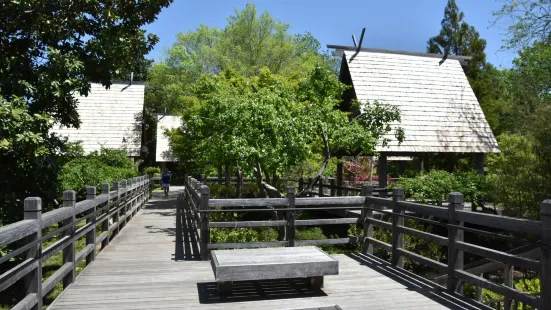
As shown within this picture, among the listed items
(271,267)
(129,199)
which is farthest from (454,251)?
(129,199)

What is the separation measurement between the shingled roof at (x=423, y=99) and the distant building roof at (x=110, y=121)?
52.8 feet

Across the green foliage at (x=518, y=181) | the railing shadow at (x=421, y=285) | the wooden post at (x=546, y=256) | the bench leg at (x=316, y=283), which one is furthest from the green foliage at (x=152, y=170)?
the wooden post at (x=546, y=256)

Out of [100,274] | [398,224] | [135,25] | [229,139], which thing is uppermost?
[135,25]

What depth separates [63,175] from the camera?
1456cm

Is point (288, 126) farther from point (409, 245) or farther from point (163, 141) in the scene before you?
point (163, 141)

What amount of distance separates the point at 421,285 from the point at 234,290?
90.6 inches

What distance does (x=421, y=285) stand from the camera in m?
6.15

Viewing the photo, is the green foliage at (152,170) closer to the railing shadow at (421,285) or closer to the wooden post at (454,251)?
the railing shadow at (421,285)

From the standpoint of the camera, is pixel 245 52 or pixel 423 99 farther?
pixel 245 52

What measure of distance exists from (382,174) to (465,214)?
1290 centimetres

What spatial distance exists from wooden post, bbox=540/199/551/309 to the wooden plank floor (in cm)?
100

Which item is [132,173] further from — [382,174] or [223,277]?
[223,277]

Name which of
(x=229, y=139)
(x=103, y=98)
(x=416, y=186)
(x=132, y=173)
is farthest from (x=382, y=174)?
(x=103, y=98)

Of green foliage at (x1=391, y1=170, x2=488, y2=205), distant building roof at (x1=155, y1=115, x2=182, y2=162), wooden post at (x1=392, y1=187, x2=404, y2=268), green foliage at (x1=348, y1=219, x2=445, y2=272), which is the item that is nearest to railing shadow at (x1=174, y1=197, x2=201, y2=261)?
wooden post at (x1=392, y1=187, x2=404, y2=268)
